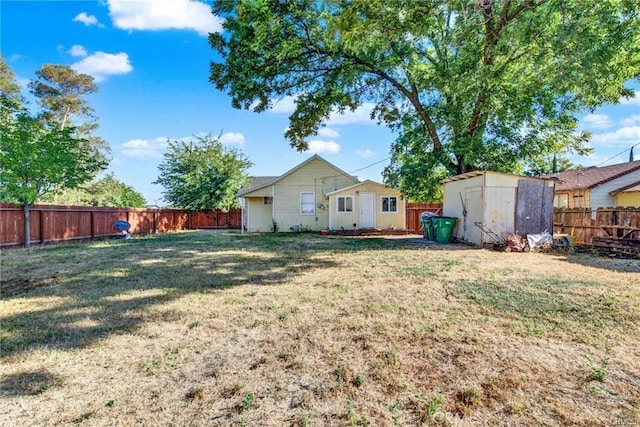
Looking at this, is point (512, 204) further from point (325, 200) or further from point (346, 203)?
point (325, 200)

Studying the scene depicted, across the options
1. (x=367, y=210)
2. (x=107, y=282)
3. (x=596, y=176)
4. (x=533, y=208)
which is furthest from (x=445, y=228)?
(x=596, y=176)

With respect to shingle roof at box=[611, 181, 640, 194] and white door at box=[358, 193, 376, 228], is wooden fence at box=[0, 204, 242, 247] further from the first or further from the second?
shingle roof at box=[611, 181, 640, 194]

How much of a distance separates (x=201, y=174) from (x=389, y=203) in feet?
48.4

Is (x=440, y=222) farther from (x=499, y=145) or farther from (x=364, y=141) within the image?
(x=364, y=141)

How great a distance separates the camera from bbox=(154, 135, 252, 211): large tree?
25797mm

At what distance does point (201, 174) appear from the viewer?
25938 mm

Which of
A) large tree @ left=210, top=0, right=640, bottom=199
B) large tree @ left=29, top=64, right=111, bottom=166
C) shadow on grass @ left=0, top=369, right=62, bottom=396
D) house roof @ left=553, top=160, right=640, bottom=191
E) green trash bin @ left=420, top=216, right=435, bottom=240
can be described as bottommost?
shadow on grass @ left=0, top=369, right=62, bottom=396

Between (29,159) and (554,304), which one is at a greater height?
(29,159)

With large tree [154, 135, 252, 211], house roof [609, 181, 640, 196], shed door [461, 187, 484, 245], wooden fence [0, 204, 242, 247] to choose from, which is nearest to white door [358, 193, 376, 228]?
shed door [461, 187, 484, 245]

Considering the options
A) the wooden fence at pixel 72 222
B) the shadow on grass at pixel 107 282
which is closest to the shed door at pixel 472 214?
the shadow on grass at pixel 107 282

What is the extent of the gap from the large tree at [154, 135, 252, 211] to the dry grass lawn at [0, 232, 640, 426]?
1931cm

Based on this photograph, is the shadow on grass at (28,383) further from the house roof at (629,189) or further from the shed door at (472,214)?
the house roof at (629,189)

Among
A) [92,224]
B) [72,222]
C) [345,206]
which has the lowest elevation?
[92,224]

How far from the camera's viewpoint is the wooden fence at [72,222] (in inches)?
460
